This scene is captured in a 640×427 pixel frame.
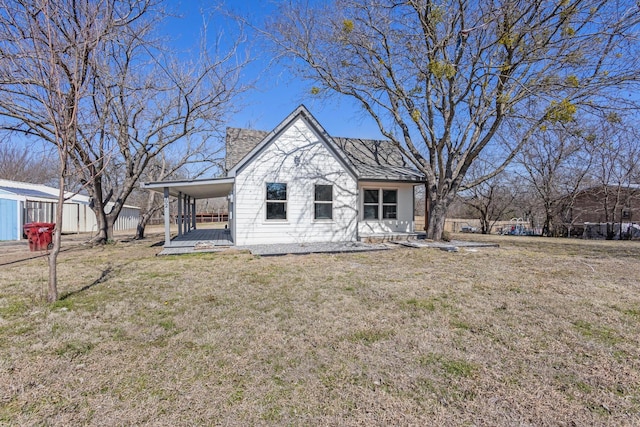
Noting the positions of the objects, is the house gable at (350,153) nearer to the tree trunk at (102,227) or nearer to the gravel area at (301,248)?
the gravel area at (301,248)

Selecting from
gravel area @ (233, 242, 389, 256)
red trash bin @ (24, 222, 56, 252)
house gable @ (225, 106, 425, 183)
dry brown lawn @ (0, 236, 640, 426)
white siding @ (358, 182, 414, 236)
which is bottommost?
dry brown lawn @ (0, 236, 640, 426)

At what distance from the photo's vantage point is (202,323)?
3.88m

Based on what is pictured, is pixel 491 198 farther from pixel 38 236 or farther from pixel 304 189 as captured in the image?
pixel 38 236

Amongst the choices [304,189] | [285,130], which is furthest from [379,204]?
[285,130]

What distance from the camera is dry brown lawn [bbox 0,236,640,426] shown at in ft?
7.31

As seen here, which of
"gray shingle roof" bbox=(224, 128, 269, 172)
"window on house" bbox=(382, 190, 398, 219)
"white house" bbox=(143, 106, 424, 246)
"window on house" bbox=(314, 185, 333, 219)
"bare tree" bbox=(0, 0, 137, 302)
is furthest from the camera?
"window on house" bbox=(382, 190, 398, 219)

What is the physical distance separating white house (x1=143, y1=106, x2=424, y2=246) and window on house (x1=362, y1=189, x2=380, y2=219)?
1.6 inches

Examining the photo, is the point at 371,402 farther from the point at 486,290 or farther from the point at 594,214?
the point at 594,214

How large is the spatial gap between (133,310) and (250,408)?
301 cm

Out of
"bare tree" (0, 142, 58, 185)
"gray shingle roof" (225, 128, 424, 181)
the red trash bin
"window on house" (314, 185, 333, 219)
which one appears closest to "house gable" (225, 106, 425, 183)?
"gray shingle roof" (225, 128, 424, 181)

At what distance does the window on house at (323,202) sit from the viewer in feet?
38.6

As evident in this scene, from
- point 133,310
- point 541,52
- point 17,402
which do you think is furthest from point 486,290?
point 541,52

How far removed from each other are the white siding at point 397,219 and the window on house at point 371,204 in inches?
7.5

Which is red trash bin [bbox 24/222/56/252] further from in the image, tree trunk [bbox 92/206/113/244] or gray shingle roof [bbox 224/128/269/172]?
gray shingle roof [bbox 224/128/269/172]
